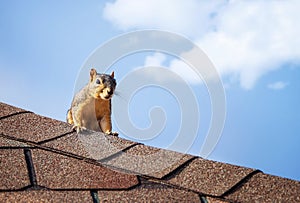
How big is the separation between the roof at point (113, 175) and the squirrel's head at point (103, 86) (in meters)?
0.93

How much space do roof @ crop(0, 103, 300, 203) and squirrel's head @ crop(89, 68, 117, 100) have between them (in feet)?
3.06

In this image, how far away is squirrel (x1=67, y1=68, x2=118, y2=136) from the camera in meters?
3.94

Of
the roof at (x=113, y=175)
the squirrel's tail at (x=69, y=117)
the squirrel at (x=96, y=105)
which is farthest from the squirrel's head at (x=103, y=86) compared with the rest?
the roof at (x=113, y=175)

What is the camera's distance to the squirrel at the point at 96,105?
3.94m

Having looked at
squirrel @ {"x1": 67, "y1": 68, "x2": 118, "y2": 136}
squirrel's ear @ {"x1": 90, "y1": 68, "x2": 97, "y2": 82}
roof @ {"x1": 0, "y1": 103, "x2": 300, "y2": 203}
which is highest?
squirrel's ear @ {"x1": 90, "y1": 68, "x2": 97, "y2": 82}

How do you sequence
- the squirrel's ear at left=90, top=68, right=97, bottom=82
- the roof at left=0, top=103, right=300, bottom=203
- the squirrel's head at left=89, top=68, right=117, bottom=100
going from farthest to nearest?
the squirrel's ear at left=90, top=68, right=97, bottom=82 < the squirrel's head at left=89, top=68, right=117, bottom=100 < the roof at left=0, top=103, right=300, bottom=203

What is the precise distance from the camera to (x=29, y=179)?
92.6 inches

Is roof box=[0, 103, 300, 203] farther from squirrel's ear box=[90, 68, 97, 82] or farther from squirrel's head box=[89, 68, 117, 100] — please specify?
squirrel's ear box=[90, 68, 97, 82]

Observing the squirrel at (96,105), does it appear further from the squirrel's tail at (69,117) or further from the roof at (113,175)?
the roof at (113,175)

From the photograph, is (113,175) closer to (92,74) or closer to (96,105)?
(96,105)

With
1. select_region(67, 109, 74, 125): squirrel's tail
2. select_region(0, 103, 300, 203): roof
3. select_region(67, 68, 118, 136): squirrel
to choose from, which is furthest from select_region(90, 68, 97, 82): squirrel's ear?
select_region(0, 103, 300, 203): roof

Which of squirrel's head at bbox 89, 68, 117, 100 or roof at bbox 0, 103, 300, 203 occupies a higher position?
squirrel's head at bbox 89, 68, 117, 100

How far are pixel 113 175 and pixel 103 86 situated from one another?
1.52 meters

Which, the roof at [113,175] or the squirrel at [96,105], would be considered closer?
the roof at [113,175]
